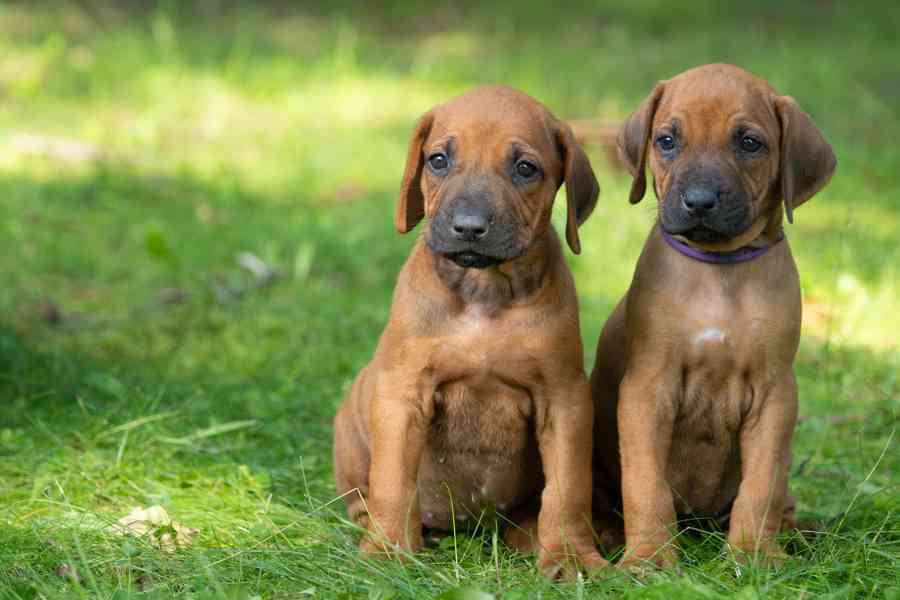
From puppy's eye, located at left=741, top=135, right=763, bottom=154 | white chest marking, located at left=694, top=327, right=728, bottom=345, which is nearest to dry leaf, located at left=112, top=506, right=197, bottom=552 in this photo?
white chest marking, located at left=694, top=327, right=728, bottom=345

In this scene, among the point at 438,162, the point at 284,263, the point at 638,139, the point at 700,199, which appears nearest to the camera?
the point at 700,199

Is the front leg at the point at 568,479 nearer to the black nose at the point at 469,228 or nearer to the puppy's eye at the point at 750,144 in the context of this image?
the black nose at the point at 469,228

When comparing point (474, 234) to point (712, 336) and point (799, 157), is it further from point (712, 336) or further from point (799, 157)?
point (799, 157)

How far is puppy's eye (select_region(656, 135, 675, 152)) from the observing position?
5059mm

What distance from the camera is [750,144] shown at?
Result: 16.3ft

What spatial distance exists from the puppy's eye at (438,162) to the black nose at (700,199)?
91 cm

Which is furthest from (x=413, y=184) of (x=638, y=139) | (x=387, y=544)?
(x=387, y=544)

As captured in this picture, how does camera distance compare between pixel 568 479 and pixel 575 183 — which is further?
pixel 575 183

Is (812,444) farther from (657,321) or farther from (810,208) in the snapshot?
(810,208)

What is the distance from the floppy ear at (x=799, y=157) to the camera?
16.4 feet

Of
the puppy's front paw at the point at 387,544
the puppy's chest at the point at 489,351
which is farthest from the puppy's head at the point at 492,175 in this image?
the puppy's front paw at the point at 387,544

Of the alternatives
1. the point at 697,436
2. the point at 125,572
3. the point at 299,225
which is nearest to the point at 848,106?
the point at 299,225

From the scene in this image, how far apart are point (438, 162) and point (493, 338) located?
27.9 inches

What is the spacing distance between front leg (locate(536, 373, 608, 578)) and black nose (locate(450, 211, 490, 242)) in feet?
A: 2.21
